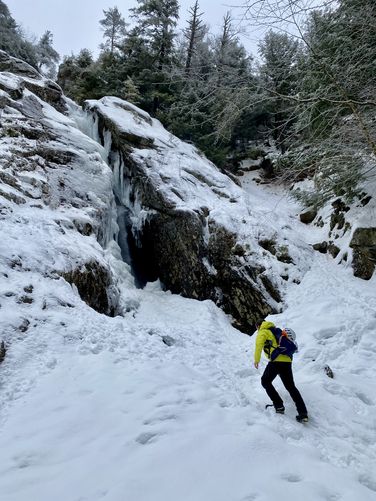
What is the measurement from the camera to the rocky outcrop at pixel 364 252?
10805 mm

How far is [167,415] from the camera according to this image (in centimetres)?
462

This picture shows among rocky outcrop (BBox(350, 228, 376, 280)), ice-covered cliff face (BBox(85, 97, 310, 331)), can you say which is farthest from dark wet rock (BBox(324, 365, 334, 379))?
rocky outcrop (BBox(350, 228, 376, 280))

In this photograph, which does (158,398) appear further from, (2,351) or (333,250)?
(333,250)

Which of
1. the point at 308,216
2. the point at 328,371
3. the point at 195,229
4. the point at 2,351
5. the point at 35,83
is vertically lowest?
the point at 2,351

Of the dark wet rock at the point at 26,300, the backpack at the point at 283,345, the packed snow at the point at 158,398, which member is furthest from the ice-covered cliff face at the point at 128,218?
the backpack at the point at 283,345

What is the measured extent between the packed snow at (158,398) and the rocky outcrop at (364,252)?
54 centimetres

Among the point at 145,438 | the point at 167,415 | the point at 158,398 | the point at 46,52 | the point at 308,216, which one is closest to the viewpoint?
the point at 145,438

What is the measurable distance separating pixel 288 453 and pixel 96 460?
2127 millimetres

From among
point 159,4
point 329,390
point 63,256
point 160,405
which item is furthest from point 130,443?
point 159,4

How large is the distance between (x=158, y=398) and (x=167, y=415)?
0.41 meters

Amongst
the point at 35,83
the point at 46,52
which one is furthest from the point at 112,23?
the point at 35,83

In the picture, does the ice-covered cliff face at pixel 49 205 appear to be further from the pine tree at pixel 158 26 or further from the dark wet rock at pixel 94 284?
the pine tree at pixel 158 26

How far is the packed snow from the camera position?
3479 mm

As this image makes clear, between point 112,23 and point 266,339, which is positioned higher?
point 112,23
